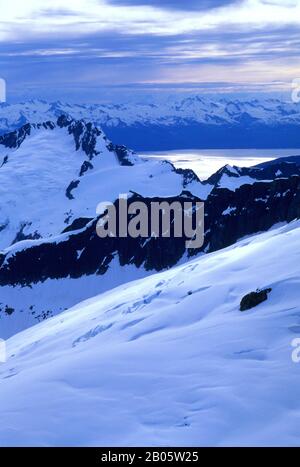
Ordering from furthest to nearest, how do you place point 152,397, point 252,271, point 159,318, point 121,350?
point 252,271 < point 159,318 < point 121,350 < point 152,397

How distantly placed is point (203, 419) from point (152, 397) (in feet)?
7.71

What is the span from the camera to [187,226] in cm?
11769

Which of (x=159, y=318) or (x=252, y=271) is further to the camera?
(x=252, y=271)

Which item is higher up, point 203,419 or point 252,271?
point 252,271

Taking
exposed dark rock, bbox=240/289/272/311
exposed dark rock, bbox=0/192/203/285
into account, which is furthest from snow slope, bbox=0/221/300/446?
exposed dark rock, bbox=0/192/203/285

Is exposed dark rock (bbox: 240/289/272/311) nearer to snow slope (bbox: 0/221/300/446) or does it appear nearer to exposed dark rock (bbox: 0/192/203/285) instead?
snow slope (bbox: 0/221/300/446)

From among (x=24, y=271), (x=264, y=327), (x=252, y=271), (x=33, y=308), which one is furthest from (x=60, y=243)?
(x=264, y=327)

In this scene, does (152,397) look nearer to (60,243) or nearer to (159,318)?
(159,318)

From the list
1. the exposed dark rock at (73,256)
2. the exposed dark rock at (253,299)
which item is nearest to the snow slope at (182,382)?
the exposed dark rock at (253,299)

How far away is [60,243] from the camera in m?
127

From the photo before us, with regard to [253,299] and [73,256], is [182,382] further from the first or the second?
[73,256]

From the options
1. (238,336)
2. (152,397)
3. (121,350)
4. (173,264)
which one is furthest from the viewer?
(173,264)
